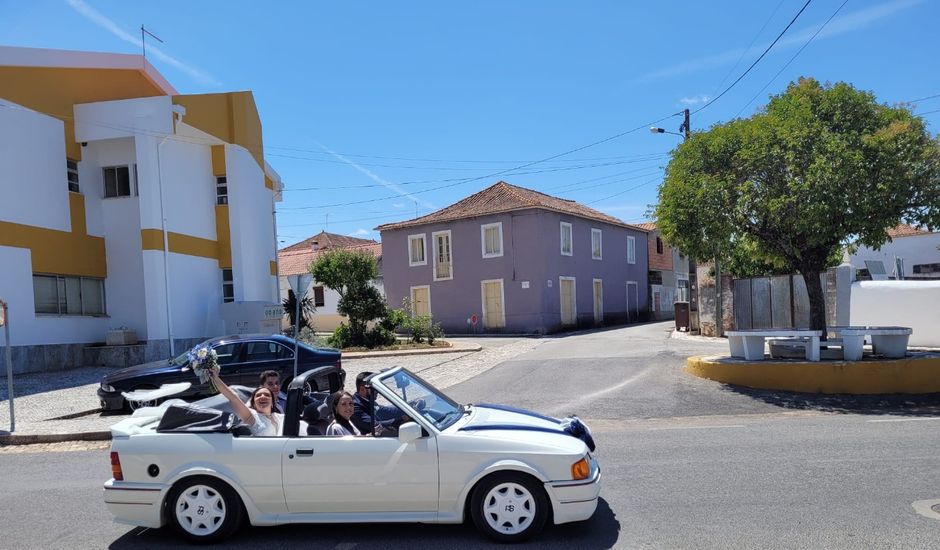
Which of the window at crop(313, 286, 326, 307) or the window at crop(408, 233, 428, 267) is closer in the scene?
the window at crop(408, 233, 428, 267)

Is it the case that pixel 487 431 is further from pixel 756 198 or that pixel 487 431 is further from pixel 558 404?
pixel 756 198

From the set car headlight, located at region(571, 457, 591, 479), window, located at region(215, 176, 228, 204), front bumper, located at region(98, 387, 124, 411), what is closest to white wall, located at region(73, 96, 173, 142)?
window, located at region(215, 176, 228, 204)

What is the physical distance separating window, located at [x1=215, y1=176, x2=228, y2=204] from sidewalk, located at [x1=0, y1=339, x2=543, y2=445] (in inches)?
278

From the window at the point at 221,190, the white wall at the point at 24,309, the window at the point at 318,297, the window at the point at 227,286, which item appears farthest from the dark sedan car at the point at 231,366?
the window at the point at 318,297

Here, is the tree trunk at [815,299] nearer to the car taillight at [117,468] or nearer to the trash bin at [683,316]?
the trash bin at [683,316]

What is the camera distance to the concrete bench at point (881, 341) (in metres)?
12.1

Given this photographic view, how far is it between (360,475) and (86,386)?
13.8 meters

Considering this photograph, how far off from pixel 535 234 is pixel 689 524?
25.7 meters

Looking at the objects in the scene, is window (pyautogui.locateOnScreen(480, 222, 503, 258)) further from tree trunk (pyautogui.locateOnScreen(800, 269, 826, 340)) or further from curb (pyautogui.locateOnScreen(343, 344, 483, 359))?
tree trunk (pyautogui.locateOnScreen(800, 269, 826, 340))

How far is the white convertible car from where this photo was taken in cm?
481

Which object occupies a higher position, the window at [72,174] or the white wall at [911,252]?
the window at [72,174]

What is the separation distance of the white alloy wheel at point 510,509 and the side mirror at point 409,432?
0.68 m

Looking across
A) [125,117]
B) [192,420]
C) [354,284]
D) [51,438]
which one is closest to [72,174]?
[125,117]

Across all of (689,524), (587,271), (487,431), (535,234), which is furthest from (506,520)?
(587,271)
